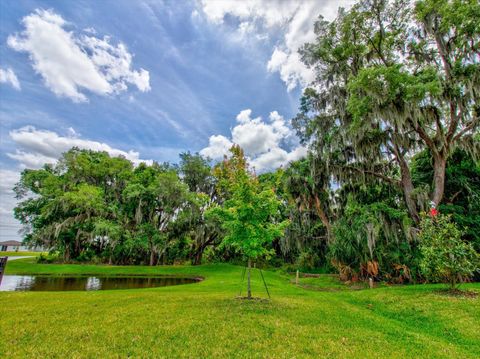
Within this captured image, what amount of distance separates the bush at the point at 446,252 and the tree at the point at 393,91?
5182 mm

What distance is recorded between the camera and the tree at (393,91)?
1257 cm

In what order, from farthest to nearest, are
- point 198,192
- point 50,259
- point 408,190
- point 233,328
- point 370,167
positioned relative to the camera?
1. point 198,192
2. point 50,259
3. point 370,167
4. point 408,190
5. point 233,328

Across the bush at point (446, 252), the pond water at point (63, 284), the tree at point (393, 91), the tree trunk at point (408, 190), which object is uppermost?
the tree at point (393, 91)

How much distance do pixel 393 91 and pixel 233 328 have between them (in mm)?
13354

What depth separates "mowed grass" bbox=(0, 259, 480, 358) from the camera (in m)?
4.37

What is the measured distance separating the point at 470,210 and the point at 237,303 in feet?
53.0

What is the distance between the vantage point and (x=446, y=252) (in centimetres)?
908

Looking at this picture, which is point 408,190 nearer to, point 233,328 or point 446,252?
point 446,252

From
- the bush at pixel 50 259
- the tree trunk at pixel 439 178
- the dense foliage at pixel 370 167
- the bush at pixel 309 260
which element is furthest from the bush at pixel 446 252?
the bush at pixel 50 259

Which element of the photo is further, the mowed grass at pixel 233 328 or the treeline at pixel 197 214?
the treeline at pixel 197 214

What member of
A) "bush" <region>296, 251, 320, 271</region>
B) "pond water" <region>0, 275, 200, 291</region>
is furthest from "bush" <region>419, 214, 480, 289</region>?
"pond water" <region>0, 275, 200, 291</region>

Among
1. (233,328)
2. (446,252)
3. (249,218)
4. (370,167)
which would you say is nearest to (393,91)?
(370,167)

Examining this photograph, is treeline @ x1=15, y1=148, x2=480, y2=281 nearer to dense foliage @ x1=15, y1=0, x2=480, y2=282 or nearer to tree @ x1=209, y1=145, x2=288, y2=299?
dense foliage @ x1=15, y1=0, x2=480, y2=282

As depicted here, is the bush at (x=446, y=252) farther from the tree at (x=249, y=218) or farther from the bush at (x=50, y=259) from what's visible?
the bush at (x=50, y=259)
